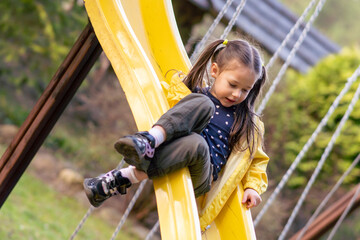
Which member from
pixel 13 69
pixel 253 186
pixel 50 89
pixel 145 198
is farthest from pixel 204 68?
pixel 13 69

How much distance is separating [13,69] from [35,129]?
474cm

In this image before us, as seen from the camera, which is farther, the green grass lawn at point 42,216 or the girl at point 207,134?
the green grass lawn at point 42,216

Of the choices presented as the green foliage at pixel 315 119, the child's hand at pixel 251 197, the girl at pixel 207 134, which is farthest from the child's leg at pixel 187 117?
the green foliage at pixel 315 119

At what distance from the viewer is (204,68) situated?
2.37 meters

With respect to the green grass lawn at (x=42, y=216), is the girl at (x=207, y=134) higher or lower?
higher

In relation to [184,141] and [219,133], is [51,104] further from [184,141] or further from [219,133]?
→ [184,141]

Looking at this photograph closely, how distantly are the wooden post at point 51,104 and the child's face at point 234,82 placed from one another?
930mm

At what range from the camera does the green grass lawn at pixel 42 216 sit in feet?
16.3

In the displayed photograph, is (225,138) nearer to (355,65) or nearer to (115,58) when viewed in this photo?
(115,58)

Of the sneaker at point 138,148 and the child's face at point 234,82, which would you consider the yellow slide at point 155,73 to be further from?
the child's face at point 234,82

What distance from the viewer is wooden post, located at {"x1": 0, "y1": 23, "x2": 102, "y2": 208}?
9.39 ft

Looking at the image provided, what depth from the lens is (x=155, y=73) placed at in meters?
2.38

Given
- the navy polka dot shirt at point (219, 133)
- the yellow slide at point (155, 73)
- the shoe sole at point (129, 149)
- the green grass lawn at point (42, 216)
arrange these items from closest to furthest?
the shoe sole at point (129, 149)
the yellow slide at point (155, 73)
the navy polka dot shirt at point (219, 133)
the green grass lawn at point (42, 216)

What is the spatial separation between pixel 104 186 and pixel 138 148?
25cm
